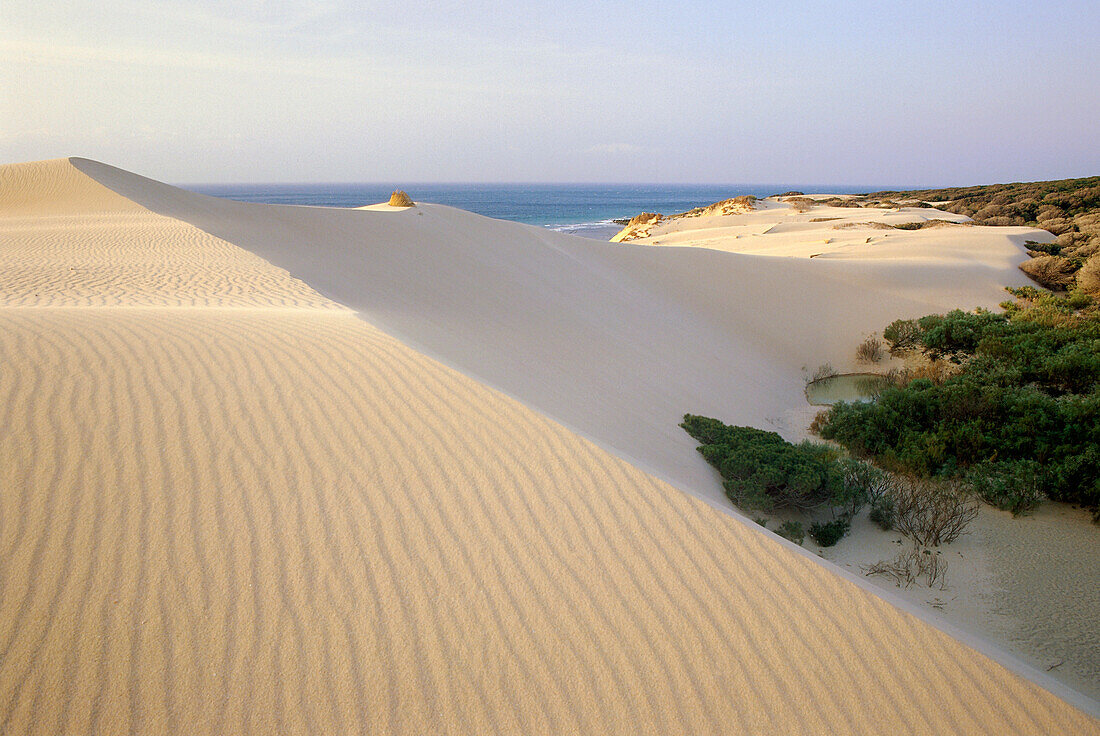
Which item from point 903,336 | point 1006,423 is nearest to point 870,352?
point 903,336

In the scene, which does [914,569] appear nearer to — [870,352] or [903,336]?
[903,336]

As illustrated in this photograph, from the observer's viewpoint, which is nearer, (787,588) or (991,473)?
(787,588)

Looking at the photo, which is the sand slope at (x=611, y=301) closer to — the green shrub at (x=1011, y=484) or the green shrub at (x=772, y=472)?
the green shrub at (x=772, y=472)

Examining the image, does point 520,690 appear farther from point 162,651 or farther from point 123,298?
point 123,298

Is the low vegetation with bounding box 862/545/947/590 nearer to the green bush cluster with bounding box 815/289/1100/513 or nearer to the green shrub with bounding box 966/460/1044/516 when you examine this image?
the green shrub with bounding box 966/460/1044/516

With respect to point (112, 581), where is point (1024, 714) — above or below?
below

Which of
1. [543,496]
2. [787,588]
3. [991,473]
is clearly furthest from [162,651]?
[991,473]

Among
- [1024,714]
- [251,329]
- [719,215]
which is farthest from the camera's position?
[719,215]

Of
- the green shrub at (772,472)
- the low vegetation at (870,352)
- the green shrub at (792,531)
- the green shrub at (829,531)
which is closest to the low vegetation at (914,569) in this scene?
the green shrub at (829,531)

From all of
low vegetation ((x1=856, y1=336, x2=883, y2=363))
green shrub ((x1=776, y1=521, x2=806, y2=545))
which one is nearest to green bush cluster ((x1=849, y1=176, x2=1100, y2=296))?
low vegetation ((x1=856, y1=336, x2=883, y2=363))
